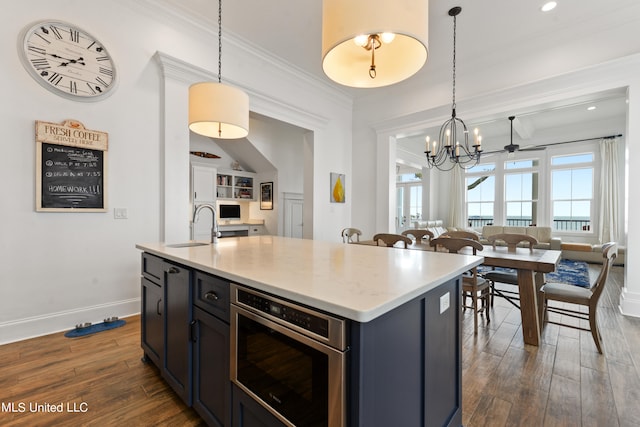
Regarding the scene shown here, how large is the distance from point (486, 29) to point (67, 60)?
451cm

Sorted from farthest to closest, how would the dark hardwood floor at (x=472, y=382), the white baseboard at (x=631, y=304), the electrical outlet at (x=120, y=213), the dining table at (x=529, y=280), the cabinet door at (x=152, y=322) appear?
the white baseboard at (x=631, y=304) < the electrical outlet at (x=120, y=213) < the dining table at (x=529, y=280) < the cabinet door at (x=152, y=322) < the dark hardwood floor at (x=472, y=382)

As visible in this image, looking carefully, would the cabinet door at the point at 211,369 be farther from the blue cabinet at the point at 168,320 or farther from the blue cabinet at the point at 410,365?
the blue cabinet at the point at 410,365

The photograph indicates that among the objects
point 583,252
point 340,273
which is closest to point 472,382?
point 340,273

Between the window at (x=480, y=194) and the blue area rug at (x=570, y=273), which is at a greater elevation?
the window at (x=480, y=194)

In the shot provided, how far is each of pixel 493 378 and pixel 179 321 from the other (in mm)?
2007

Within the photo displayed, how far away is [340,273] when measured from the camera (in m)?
1.19

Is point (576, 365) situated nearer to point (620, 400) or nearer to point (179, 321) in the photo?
point (620, 400)

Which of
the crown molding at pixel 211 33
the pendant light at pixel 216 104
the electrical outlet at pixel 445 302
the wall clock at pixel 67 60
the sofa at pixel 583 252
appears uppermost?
the crown molding at pixel 211 33

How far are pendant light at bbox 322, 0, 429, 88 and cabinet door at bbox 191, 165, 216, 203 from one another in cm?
475

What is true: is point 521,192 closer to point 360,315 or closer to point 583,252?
point 583,252

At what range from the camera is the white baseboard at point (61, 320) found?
93.2 inches

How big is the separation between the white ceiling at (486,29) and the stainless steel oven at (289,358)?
337 cm

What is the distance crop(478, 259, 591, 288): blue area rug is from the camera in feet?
14.5

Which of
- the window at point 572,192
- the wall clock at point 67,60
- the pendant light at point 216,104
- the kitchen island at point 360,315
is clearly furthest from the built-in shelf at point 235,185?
the window at point 572,192
